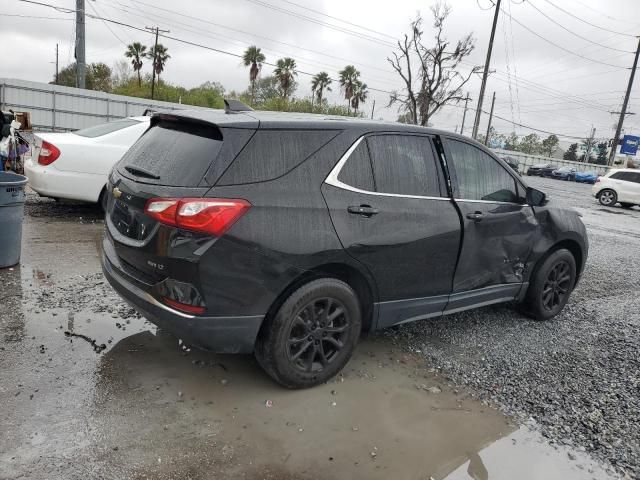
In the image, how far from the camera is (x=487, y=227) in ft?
13.3

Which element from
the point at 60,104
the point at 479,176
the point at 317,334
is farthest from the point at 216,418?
the point at 60,104

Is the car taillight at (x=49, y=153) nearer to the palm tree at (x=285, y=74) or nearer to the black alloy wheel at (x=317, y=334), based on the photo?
the black alloy wheel at (x=317, y=334)

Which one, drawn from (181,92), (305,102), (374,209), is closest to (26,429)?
(374,209)

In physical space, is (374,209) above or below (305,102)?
below

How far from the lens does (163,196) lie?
111 inches

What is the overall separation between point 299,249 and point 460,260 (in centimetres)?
154

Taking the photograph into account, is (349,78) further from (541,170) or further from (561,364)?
(561,364)

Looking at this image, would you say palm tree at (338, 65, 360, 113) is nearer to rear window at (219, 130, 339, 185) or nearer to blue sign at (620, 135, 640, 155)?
blue sign at (620, 135, 640, 155)

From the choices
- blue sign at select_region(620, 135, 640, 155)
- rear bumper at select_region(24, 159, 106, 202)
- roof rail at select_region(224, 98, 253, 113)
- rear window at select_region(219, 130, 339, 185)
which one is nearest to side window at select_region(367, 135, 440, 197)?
rear window at select_region(219, 130, 339, 185)

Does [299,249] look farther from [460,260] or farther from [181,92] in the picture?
[181,92]

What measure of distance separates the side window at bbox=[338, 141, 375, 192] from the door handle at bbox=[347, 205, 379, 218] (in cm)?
14

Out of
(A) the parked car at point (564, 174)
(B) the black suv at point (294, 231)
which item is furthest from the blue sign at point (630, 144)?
(B) the black suv at point (294, 231)

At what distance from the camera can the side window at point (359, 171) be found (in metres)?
3.27

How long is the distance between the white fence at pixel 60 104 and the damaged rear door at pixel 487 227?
19.2 meters
